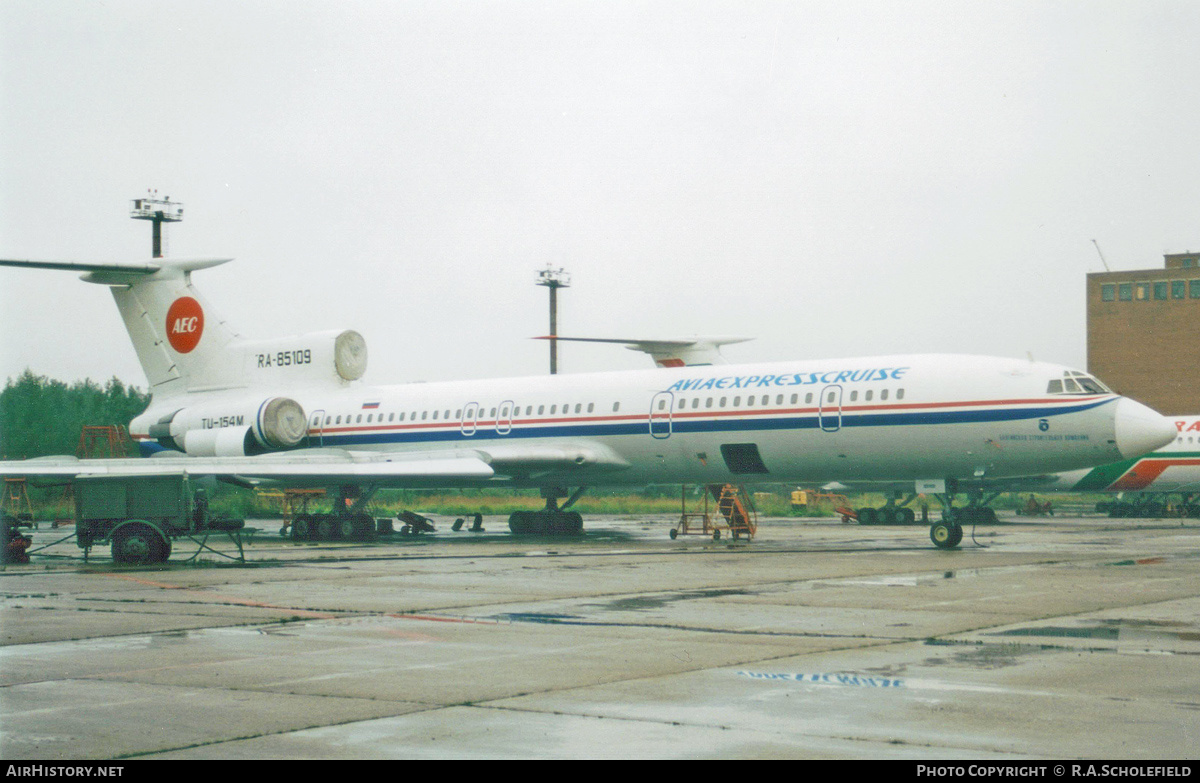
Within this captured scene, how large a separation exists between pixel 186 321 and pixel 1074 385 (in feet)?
74.7

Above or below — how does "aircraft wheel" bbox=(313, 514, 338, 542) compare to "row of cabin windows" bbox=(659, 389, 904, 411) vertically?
below

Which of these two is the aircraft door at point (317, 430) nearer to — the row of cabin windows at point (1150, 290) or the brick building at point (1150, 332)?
the brick building at point (1150, 332)

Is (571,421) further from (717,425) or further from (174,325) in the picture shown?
(174,325)

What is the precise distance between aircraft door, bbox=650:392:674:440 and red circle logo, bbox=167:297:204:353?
45.4ft

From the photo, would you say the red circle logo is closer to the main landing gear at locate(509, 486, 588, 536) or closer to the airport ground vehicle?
the main landing gear at locate(509, 486, 588, 536)

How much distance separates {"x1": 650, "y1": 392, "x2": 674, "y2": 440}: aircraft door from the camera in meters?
26.3

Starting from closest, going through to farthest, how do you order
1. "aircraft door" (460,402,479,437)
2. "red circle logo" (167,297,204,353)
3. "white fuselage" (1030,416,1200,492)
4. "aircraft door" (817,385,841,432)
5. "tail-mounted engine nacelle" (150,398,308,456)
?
"aircraft door" (817,385,841,432) → "aircraft door" (460,402,479,437) → "tail-mounted engine nacelle" (150,398,308,456) → "red circle logo" (167,297,204,353) → "white fuselage" (1030,416,1200,492)

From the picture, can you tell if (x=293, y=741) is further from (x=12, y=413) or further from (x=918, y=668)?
(x=12, y=413)

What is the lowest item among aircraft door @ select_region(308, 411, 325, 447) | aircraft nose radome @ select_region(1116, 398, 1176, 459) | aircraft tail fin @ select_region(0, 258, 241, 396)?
aircraft nose radome @ select_region(1116, 398, 1176, 459)

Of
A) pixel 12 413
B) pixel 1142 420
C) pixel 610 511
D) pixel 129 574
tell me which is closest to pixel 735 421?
pixel 1142 420

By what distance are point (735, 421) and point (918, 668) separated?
1684 centimetres

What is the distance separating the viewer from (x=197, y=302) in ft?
109

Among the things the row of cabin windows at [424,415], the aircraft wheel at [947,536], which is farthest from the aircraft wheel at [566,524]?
the aircraft wheel at [947,536]

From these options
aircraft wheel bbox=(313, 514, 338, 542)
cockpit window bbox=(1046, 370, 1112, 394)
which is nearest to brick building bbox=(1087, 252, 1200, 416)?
cockpit window bbox=(1046, 370, 1112, 394)
